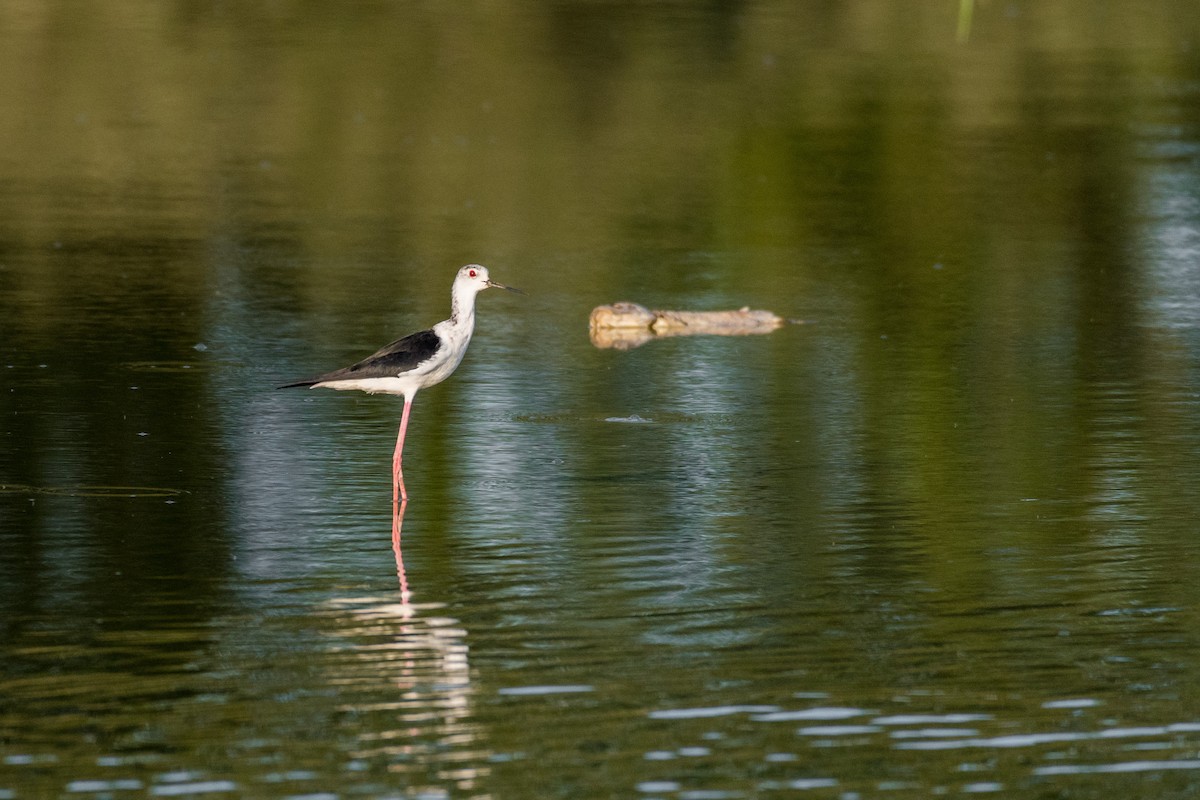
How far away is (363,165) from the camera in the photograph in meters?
25.2

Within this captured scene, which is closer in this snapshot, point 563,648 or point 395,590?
point 563,648

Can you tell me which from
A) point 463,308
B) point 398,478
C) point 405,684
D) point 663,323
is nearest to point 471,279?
point 463,308

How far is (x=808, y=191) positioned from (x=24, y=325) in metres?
9.64

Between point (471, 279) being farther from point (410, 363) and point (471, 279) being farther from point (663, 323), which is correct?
point (663, 323)

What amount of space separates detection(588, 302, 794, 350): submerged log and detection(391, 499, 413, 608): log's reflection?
494 cm

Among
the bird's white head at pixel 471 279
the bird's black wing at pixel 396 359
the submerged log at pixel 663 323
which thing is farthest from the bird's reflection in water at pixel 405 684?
the submerged log at pixel 663 323

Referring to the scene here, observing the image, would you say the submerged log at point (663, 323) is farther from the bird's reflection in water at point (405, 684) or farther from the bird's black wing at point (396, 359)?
the bird's reflection in water at point (405, 684)

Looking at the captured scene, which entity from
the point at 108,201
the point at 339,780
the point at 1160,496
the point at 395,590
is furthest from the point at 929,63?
the point at 339,780

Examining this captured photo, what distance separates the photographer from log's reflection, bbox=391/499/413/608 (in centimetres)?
938

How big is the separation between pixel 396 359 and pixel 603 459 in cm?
117

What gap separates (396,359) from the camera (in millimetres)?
12039

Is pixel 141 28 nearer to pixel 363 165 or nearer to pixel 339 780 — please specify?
pixel 363 165

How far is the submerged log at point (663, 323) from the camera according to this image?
16.2m

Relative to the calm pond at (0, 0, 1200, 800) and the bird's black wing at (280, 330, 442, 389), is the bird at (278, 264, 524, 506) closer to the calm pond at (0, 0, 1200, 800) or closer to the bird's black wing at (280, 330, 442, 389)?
the bird's black wing at (280, 330, 442, 389)
